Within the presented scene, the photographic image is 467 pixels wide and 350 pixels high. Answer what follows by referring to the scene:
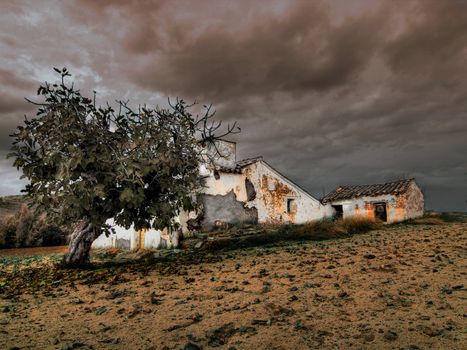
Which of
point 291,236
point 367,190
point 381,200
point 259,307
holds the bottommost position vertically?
point 259,307

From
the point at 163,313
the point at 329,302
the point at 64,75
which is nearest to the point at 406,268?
the point at 329,302

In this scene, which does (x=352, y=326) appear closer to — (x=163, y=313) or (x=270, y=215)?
(x=163, y=313)

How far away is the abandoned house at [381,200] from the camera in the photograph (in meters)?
22.8

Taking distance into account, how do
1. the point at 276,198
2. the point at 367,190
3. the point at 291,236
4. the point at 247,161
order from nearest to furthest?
the point at 291,236
the point at 247,161
the point at 276,198
the point at 367,190

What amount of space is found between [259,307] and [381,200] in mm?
22008

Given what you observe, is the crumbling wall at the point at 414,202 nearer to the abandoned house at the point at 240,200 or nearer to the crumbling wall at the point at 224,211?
the abandoned house at the point at 240,200

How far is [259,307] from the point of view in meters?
4.16

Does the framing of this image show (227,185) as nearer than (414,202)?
Yes

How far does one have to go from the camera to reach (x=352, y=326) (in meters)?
3.36

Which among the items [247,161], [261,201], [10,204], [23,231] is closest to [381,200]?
[261,201]

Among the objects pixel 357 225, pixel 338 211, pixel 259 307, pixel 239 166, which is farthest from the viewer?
pixel 338 211

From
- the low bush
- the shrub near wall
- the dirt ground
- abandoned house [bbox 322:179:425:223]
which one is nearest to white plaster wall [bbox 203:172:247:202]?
the low bush

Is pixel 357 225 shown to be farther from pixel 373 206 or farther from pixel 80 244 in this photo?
pixel 80 244

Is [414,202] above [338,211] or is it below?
above
